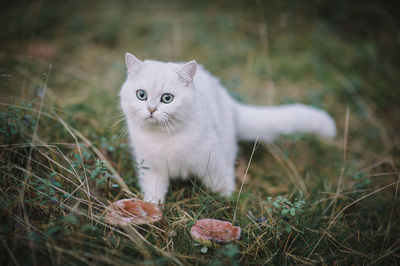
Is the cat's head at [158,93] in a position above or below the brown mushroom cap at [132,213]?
above

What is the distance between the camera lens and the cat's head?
169 centimetres

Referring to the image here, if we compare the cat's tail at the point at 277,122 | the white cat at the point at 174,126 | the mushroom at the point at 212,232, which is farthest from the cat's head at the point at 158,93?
the cat's tail at the point at 277,122

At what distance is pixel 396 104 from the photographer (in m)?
3.52

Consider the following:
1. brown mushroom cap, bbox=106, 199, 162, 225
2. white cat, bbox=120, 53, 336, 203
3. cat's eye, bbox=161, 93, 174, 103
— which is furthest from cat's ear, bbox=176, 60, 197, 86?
brown mushroom cap, bbox=106, 199, 162, 225

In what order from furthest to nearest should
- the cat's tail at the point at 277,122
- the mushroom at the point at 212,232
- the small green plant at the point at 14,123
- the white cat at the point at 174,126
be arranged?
the cat's tail at the point at 277,122
the small green plant at the point at 14,123
the white cat at the point at 174,126
the mushroom at the point at 212,232

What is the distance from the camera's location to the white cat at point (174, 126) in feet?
5.65

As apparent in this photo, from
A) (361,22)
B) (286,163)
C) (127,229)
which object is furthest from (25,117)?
(361,22)

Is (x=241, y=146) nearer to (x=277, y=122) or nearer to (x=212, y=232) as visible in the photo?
(x=277, y=122)

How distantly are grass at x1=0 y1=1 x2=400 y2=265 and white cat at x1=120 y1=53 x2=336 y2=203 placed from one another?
0.15 metres

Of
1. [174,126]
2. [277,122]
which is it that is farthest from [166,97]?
[277,122]

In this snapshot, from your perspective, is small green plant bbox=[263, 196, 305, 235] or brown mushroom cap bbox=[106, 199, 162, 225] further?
small green plant bbox=[263, 196, 305, 235]

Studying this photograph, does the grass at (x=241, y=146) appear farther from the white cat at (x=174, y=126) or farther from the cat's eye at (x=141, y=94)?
the cat's eye at (x=141, y=94)

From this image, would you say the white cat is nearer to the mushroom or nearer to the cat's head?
the cat's head

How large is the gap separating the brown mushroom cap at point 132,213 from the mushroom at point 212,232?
0.24 metres
